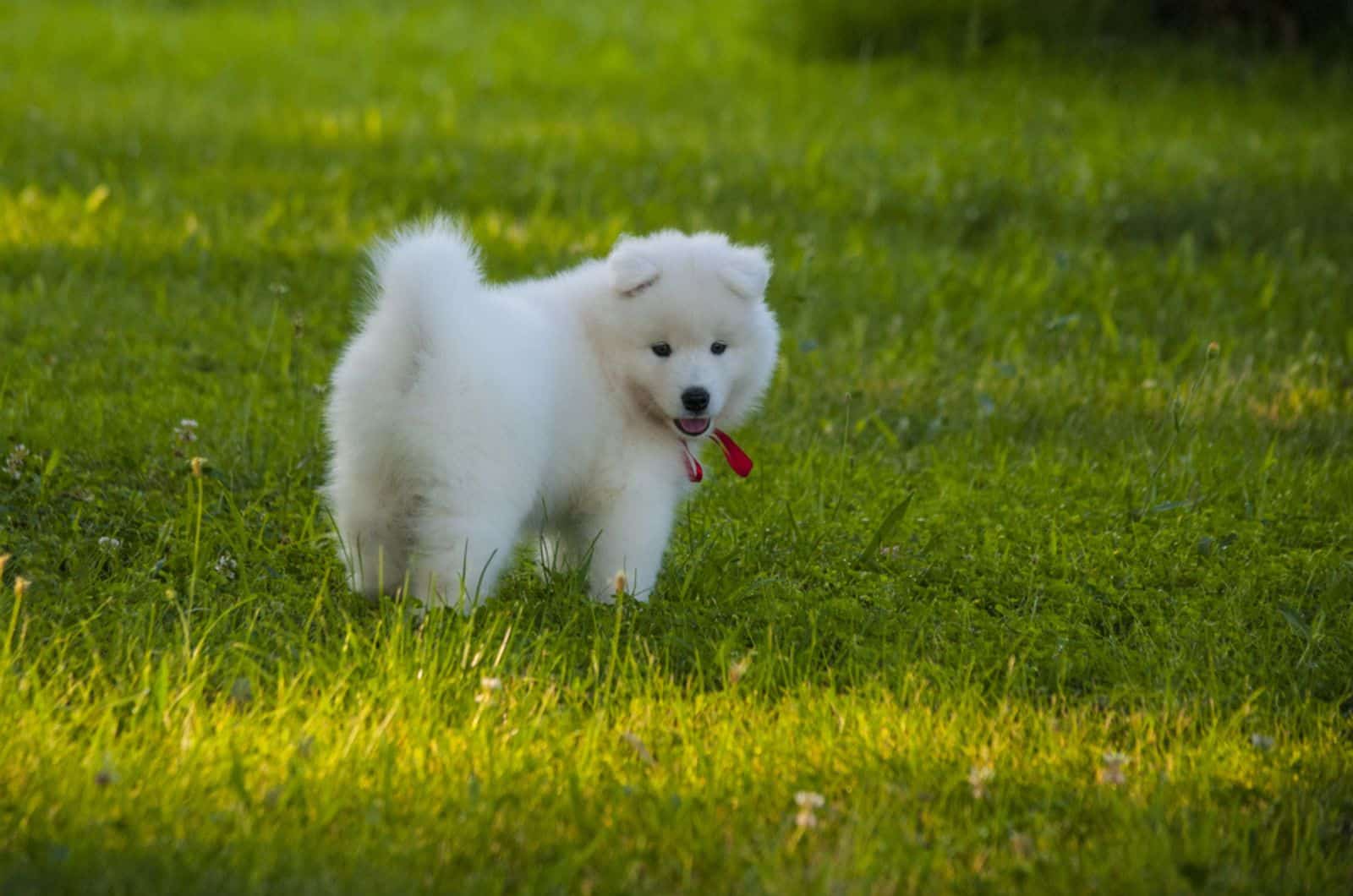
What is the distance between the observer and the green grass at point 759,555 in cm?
289

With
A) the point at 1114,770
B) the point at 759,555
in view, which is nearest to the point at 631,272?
the point at 759,555

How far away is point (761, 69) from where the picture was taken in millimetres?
13586

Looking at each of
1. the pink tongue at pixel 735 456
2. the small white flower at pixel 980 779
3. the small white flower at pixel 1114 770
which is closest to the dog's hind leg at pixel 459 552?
the pink tongue at pixel 735 456

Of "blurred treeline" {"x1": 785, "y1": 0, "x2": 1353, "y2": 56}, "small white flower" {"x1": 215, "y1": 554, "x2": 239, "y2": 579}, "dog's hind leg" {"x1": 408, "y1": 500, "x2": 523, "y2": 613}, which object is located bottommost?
"small white flower" {"x1": 215, "y1": 554, "x2": 239, "y2": 579}

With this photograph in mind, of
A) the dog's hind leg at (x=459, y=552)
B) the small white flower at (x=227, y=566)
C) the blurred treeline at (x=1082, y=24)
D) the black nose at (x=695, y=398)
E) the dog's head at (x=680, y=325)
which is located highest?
the blurred treeline at (x=1082, y=24)

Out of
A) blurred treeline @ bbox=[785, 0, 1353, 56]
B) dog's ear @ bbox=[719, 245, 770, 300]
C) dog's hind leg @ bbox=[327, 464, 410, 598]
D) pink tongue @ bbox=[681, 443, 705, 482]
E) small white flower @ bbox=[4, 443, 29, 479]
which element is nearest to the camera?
dog's hind leg @ bbox=[327, 464, 410, 598]

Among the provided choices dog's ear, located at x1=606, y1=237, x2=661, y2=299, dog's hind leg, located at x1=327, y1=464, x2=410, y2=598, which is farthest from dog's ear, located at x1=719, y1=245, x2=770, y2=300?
dog's hind leg, located at x1=327, y1=464, x2=410, y2=598

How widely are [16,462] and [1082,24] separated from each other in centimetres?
1156

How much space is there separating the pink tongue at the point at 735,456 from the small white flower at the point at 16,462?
191 cm

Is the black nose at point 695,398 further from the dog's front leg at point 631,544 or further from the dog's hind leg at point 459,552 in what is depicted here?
the dog's hind leg at point 459,552

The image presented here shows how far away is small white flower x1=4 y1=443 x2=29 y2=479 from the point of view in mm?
4367

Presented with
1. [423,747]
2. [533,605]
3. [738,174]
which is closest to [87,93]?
[738,174]

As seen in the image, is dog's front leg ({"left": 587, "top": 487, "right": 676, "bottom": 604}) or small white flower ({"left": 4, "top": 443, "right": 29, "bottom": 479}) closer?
dog's front leg ({"left": 587, "top": 487, "right": 676, "bottom": 604})

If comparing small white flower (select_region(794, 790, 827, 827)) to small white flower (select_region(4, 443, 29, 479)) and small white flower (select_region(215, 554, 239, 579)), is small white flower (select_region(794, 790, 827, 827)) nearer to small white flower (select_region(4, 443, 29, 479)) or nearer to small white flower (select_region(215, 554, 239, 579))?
small white flower (select_region(215, 554, 239, 579))
